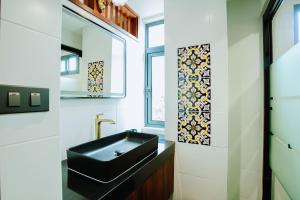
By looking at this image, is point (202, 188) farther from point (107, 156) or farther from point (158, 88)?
point (158, 88)

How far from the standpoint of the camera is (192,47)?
159 centimetres

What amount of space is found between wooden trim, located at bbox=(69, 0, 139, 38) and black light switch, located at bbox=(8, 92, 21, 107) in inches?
42.2

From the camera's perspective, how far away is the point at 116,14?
5.91ft

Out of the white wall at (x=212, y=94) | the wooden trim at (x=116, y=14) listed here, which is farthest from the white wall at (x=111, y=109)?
the white wall at (x=212, y=94)

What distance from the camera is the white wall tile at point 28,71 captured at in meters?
0.47

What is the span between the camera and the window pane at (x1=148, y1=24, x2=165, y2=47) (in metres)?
2.29

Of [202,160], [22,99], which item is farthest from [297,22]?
[22,99]

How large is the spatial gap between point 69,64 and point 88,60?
0.18m

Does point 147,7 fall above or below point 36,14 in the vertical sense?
above

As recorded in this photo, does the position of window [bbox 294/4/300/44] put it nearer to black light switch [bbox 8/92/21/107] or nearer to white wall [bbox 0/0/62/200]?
white wall [bbox 0/0/62/200]

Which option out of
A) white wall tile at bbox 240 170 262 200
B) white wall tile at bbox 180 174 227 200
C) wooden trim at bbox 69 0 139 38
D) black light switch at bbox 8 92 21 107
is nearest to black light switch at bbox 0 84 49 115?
black light switch at bbox 8 92 21 107

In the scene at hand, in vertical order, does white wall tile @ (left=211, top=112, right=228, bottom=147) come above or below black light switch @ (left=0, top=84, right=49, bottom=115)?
below

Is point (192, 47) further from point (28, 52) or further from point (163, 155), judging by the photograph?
point (28, 52)

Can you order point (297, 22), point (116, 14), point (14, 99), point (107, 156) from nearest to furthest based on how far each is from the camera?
point (14, 99), point (297, 22), point (107, 156), point (116, 14)
